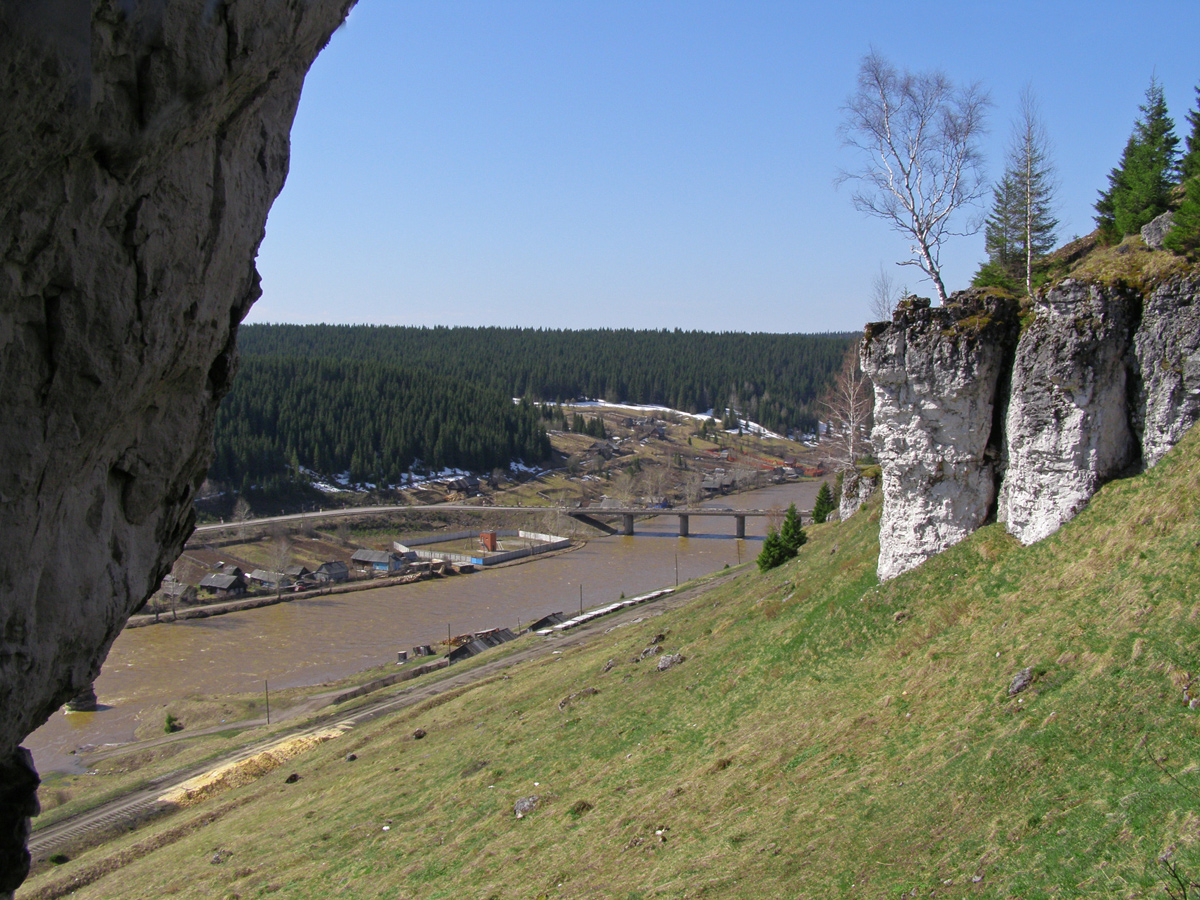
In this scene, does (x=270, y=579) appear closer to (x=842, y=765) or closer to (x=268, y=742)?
(x=268, y=742)

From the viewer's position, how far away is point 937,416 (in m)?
21.1

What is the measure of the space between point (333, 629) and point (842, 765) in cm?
5386

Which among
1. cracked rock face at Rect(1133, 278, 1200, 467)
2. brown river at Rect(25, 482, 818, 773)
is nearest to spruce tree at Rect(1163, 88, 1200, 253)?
cracked rock face at Rect(1133, 278, 1200, 467)

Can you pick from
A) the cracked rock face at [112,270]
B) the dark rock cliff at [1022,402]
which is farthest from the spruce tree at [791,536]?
the cracked rock face at [112,270]

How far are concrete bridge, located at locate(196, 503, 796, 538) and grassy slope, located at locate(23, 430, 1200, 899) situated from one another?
2620 inches

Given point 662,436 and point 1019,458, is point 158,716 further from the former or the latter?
point 662,436

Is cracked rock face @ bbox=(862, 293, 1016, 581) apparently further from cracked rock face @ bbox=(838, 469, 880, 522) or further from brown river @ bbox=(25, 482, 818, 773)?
brown river @ bbox=(25, 482, 818, 773)

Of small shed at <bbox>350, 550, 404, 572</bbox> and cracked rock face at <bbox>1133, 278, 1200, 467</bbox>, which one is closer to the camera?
cracked rock face at <bbox>1133, 278, 1200, 467</bbox>

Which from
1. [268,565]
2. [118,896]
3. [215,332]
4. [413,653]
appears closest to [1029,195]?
[215,332]

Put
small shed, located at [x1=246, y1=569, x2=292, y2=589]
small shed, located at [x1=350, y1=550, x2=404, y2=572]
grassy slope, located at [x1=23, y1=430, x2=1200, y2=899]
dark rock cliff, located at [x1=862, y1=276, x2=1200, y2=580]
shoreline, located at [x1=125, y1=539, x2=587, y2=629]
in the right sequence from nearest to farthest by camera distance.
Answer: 1. grassy slope, located at [x1=23, y1=430, x2=1200, y2=899]
2. dark rock cliff, located at [x1=862, y1=276, x2=1200, y2=580]
3. shoreline, located at [x1=125, y1=539, x2=587, y2=629]
4. small shed, located at [x1=246, y1=569, x2=292, y2=589]
5. small shed, located at [x1=350, y1=550, x2=404, y2=572]

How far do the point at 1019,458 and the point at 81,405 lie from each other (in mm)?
18706

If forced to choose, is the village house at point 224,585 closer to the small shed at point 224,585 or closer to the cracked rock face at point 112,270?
the small shed at point 224,585

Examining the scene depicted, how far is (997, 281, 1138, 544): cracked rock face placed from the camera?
58.8ft

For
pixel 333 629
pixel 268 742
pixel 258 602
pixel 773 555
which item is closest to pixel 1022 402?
pixel 773 555
